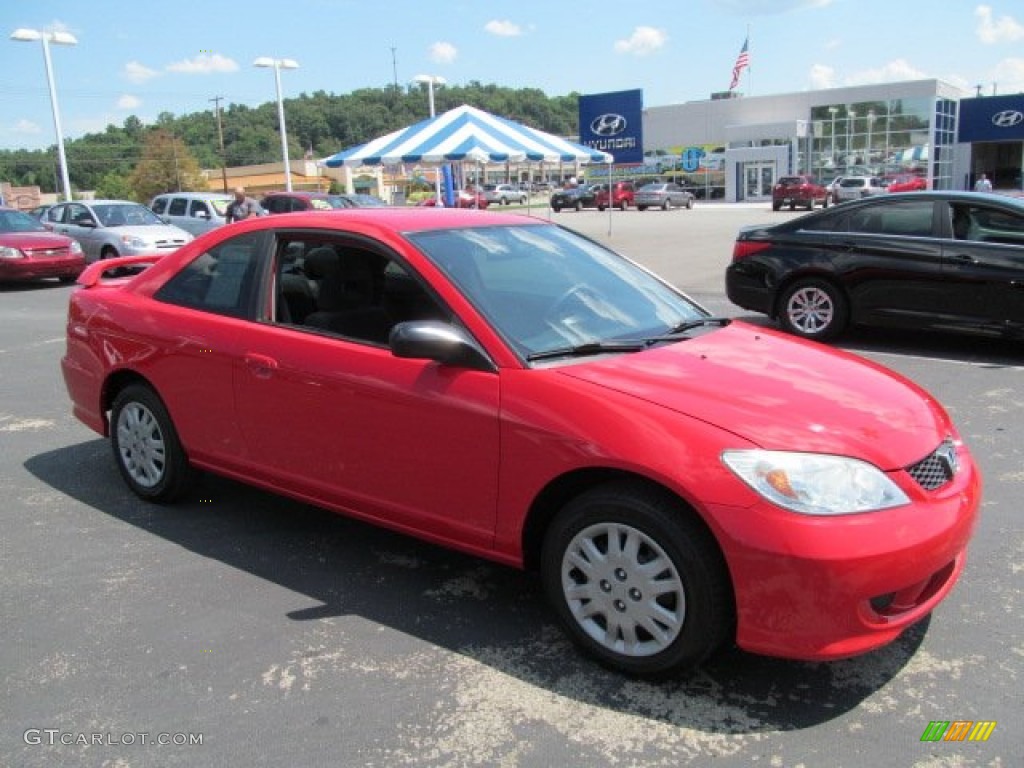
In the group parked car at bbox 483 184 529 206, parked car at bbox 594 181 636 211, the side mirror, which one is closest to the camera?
the side mirror

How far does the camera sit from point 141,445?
4.56 meters

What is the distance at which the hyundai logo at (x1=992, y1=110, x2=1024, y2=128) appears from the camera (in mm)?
46584

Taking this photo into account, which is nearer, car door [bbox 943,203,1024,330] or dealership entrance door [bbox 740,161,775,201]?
car door [bbox 943,203,1024,330]

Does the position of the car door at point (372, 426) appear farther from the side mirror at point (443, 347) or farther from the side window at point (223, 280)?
the side window at point (223, 280)

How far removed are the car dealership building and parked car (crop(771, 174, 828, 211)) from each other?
610 centimetres

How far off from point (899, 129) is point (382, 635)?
171 ft

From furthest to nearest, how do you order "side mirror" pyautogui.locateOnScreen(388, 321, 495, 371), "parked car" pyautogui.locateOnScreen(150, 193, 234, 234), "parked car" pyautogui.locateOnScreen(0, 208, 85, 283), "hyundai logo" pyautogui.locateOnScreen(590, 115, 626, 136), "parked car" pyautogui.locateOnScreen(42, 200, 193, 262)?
1. "hyundai logo" pyautogui.locateOnScreen(590, 115, 626, 136)
2. "parked car" pyautogui.locateOnScreen(150, 193, 234, 234)
3. "parked car" pyautogui.locateOnScreen(42, 200, 193, 262)
4. "parked car" pyautogui.locateOnScreen(0, 208, 85, 283)
5. "side mirror" pyautogui.locateOnScreen(388, 321, 495, 371)

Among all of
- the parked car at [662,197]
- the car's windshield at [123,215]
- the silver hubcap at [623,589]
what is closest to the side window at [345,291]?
the silver hubcap at [623,589]

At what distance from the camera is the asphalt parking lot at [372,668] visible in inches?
104

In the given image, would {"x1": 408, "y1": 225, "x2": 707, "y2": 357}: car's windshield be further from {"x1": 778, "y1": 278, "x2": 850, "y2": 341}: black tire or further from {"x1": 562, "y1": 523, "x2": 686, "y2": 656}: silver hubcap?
{"x1": 778, "y1": 278, "x2": 850, "y2": 341}: black tire

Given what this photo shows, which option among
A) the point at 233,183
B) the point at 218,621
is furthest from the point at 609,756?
the point at 233,183

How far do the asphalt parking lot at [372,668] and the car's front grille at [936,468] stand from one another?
Result: 26.6 inches

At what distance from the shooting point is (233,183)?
103m

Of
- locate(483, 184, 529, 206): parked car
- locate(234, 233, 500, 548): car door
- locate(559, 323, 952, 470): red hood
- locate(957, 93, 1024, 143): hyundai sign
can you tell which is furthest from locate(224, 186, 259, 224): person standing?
locate(483, 184, 529, 206): parked car
